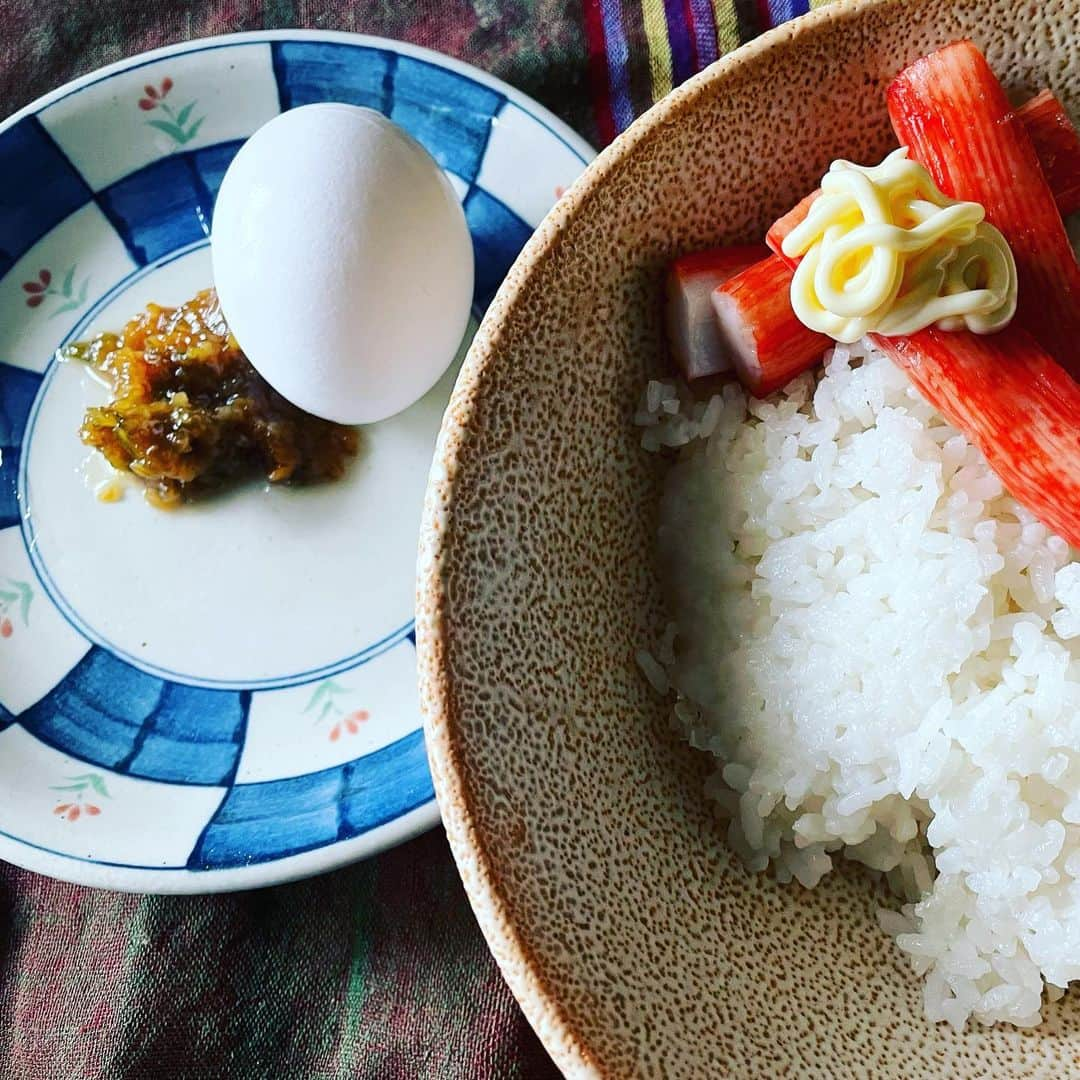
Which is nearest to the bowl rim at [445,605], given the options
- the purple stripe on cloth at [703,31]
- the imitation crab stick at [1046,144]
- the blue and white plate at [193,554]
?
the imitation crab stick at [1046,144]

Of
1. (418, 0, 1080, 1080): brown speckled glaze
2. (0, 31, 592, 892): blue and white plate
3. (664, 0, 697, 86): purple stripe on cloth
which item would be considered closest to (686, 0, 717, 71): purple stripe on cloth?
(664, 0, 697, 86): purple stripe on cloth

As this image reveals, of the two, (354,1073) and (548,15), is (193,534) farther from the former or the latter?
(548,15)

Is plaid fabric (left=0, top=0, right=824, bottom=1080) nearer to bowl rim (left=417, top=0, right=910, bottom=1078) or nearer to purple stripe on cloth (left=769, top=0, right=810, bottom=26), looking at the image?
bowl rim (left=417, top=0, right=910, bottom=1078)

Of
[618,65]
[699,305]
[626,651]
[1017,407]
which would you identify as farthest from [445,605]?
[618,65]

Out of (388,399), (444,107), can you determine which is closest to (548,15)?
(444,107)

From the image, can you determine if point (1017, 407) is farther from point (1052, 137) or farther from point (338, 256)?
point (338, 256)
